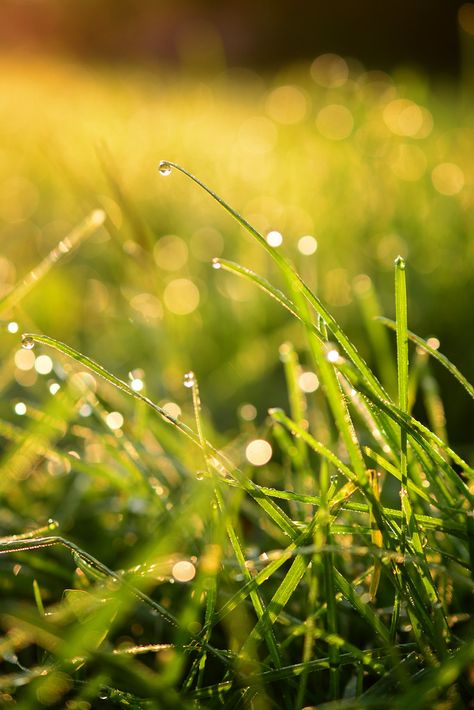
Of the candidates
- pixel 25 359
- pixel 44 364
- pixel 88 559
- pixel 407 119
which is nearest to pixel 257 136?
pixel 407 119

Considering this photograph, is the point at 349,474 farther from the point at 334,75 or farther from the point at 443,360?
the point at 334,75

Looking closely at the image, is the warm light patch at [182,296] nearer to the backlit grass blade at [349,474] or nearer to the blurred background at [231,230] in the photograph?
the blurred background at [231,230]

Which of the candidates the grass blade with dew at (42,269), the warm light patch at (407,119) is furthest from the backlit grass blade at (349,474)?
the warm light patch at (407,119)

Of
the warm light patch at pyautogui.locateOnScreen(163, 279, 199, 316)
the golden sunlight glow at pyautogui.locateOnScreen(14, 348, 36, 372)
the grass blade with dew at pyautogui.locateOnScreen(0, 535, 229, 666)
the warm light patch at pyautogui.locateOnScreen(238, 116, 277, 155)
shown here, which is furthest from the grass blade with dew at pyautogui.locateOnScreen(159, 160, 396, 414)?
the warm light patch at pyautogui.locateOnScreen(238, 116, 277, 155)

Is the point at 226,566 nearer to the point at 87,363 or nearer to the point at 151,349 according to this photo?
the point at 87,363

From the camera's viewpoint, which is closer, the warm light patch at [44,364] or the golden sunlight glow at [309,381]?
the warm light patch at [44,364]

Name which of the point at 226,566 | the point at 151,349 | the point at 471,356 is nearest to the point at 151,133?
the point at 151,349

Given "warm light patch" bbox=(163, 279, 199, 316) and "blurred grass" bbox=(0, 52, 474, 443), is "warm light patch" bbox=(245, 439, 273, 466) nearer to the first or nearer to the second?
"blurred grass" bbox=(0, 52, 474, 443)
